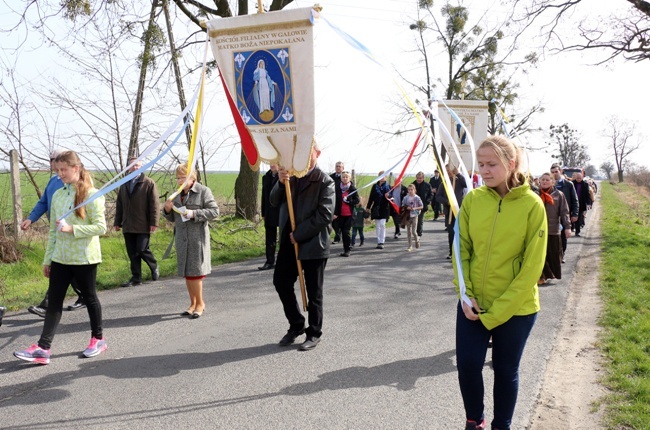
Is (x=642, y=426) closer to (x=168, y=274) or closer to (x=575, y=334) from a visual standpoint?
(x=575, y=334)

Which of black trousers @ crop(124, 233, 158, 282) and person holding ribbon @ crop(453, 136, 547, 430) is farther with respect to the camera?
black trousers @ crop(124, 233, 158, 282)

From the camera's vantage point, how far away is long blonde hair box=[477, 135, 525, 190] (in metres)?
3.19

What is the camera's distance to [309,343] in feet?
17.9

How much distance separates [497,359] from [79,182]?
3815mm

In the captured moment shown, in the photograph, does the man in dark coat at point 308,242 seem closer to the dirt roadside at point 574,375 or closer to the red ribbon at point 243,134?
the red ribbon at point 243,134

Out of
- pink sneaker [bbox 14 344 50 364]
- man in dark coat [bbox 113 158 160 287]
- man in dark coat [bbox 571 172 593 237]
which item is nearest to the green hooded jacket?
pink sneaker [bbox 14 344 50 364]

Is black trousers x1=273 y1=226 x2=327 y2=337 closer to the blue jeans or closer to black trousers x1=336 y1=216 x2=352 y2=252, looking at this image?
the blue jeans

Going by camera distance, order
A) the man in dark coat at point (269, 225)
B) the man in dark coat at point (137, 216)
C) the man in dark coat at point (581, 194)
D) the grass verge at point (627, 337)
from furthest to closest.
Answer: the man in dark coat at point (581, 194) < the man in dark coat at point (269, 225) < the man in dark coat at point (137, 216) < the grass verge at point (627, 337)

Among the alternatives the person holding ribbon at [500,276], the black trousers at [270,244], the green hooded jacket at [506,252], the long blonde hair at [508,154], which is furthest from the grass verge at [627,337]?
the black trousers at [270,244]

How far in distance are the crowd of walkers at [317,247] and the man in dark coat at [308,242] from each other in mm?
10

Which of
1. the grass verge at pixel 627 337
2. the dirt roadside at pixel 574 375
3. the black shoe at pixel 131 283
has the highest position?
the black shoe at pixel 131 283

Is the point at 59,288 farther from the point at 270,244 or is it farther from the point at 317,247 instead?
the point at 270,244

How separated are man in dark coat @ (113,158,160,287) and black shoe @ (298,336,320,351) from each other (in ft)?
13.1

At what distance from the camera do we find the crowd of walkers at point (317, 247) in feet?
10.4
